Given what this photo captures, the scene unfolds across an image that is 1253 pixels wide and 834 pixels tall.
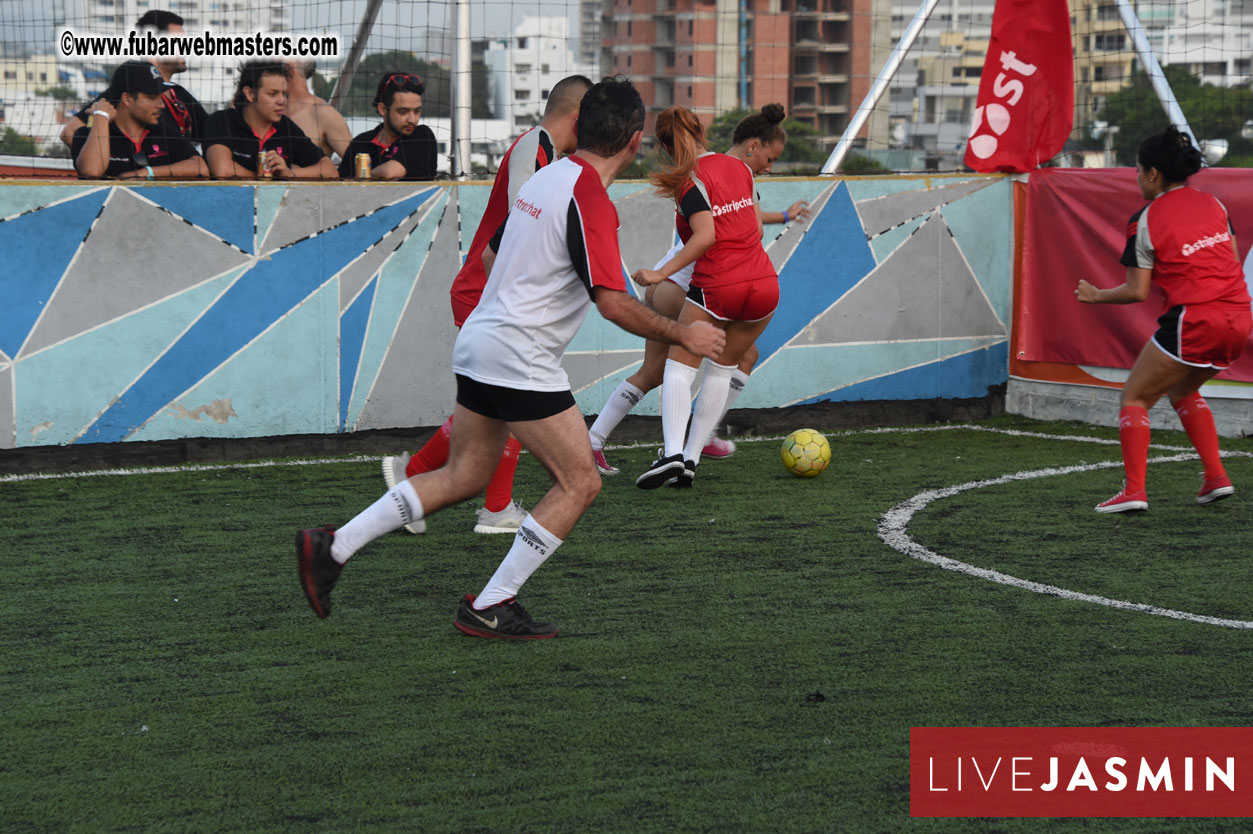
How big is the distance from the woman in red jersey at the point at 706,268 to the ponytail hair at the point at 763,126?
217mm

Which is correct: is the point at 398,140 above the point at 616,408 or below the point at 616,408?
above

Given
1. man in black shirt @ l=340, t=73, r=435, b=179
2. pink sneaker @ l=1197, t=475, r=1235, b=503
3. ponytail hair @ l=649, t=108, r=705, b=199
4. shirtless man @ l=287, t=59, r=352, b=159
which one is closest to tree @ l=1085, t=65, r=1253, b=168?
pink sneaker @ l=1197, t=475, r=1235, b=503

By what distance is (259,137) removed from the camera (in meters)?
8.95

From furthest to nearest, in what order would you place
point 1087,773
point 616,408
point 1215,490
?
point 616,408
point 1215,490
point 1087,773

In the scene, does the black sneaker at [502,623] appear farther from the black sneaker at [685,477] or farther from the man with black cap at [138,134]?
the man with black cap at [138,134]

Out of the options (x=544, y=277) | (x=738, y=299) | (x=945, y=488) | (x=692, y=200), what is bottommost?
(x=945, y=488)

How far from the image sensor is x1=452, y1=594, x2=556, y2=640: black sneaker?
4934mm

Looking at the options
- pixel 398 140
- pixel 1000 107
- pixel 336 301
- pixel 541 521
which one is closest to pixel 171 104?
pixel 398 140

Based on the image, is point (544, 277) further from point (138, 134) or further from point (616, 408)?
point (138, 134)

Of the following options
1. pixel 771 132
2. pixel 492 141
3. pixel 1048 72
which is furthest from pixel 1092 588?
pixel 1048 72

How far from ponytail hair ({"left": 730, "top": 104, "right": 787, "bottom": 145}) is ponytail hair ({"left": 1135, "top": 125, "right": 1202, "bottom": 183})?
1.98m

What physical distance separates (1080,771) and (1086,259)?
7002mm

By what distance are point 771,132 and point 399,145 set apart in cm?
255

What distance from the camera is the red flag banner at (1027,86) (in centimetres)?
1059
